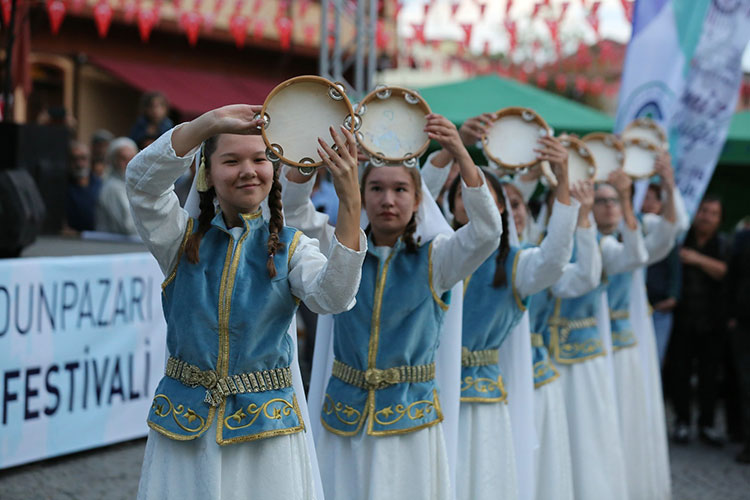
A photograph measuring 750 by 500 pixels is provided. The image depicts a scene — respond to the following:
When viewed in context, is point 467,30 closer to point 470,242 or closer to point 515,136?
point 515,136

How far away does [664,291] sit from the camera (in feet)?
25.7

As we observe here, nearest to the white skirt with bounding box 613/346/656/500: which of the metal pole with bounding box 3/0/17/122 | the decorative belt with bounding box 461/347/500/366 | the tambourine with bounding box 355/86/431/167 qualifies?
the decorative belt with bounding box 461/347/500/366

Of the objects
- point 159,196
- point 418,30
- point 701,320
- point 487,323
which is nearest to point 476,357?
point 487,323

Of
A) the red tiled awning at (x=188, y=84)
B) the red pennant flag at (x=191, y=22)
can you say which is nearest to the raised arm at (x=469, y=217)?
the red pennant flag at (x=191, y=22)

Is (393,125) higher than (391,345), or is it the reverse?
(393,125)

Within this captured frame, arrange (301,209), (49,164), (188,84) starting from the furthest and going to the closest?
(188,84) → (49,164) → (301,209)

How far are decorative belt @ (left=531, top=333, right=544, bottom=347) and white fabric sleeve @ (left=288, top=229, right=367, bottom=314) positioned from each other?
7.44 ft

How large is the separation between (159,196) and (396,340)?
1.14m

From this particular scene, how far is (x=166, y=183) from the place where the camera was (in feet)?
8.48

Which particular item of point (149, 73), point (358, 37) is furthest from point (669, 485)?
point (149, 73)

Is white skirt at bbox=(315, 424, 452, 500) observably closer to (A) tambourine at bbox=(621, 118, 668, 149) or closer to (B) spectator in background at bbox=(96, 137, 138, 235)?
(A) tambourine at bbox=(621, 118, 668, 149)

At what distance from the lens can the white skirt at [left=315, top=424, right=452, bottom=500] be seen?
333 centimetres

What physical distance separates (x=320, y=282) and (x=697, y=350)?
6024 millimetres

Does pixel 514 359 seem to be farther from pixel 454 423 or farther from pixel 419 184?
pixel 419 184
